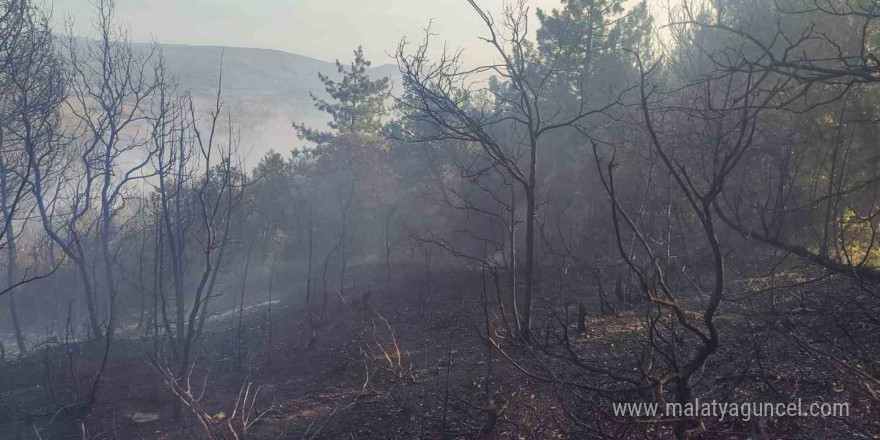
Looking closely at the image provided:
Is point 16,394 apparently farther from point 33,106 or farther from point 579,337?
point 579,337

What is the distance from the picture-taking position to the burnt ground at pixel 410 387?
3953mm

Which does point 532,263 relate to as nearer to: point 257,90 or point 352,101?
point 352,101

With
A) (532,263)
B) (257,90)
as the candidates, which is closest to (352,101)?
(532,263)

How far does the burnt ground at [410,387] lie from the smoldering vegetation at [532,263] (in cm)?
5

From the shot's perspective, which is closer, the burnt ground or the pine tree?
the burnt ground

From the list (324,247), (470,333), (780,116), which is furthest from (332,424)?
(324,247)

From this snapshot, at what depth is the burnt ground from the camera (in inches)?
156

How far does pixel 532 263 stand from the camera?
22.1ft

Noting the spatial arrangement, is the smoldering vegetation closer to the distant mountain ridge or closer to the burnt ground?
the burnt ground

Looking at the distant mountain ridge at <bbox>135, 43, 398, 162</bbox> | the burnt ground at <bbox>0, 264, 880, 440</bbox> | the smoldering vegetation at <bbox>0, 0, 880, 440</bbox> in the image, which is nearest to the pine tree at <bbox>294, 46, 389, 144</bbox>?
the smoldering vegetation at <bbox>0, 0, 880, 440</bbox>

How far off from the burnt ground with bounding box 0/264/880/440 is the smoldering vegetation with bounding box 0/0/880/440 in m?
0.05

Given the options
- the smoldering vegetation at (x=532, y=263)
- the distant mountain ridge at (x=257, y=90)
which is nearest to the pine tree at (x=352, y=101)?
the smoldering vegetation at (x=532, y=263)

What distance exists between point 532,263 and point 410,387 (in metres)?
2.27

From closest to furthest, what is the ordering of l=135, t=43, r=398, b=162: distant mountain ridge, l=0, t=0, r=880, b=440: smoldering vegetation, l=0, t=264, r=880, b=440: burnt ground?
1. l=0, t=0, r=880, b=440: smoldering vegetation
2. l=0, t=264, r=880, b=440: burnt ground
3. l=135, t=43, r=398, b=162: distant mountain ridge
